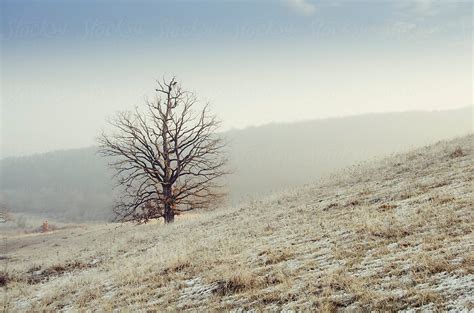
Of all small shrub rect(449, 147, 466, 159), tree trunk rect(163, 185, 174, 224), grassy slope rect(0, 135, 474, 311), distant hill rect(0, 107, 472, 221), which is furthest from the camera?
distant hill rect(0, 107, 472, 221)

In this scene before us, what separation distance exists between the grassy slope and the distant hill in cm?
10998

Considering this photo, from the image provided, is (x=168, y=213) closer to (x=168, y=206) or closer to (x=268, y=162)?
(x=168, y=206)

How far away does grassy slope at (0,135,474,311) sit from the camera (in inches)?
257

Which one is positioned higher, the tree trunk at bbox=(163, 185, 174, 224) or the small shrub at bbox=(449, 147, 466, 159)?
the small shrub at bbox=(449, 147, 466, 159)

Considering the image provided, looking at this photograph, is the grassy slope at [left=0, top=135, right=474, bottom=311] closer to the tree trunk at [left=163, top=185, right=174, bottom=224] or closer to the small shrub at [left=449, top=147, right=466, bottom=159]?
the small shrub at [left=449, top=147, right=466, bottom=159]

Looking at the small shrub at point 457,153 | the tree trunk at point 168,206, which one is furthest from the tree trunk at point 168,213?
the small shrub at point 457,153

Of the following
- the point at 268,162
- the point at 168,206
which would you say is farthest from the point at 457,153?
the point at 268,162

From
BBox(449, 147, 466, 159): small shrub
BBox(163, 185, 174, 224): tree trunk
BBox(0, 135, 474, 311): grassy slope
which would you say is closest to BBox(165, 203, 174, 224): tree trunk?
BBox(163, 185, 174, 224): tree trunk

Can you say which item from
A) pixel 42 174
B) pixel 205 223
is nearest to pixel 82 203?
pixel 42 174

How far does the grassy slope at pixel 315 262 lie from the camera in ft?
21.4

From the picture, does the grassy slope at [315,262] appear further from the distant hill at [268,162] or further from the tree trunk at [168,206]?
the distant hill at [268,162]

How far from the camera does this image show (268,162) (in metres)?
155

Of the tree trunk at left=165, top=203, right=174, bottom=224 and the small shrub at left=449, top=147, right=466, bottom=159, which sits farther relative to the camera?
the tree trunk at left=165, top=203, right=174, bottom=224

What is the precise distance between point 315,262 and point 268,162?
146501 millimetres
